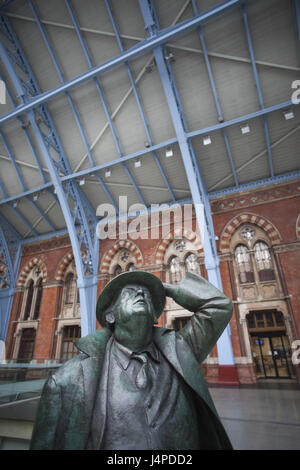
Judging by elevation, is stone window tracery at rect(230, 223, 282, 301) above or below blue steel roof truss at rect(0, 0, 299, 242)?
below

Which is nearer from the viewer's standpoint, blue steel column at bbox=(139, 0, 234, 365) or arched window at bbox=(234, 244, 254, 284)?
blue steel column at bbox=(139, 0, 234, 365)

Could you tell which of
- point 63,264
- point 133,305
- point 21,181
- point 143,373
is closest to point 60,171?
point 21,181

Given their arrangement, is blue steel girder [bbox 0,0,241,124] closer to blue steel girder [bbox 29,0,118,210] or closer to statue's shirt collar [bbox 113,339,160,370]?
blue steel girder [bbox 29,0,118,210]

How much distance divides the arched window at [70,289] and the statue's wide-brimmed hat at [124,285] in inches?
421

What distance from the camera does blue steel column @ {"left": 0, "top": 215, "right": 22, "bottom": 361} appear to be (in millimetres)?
12008

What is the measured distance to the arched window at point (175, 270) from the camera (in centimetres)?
963

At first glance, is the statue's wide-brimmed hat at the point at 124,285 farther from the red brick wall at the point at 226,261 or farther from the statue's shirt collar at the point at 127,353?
the red brick wall at the point at 226,261

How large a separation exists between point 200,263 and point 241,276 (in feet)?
4.87

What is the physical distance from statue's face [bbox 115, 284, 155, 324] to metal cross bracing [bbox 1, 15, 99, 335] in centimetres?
776

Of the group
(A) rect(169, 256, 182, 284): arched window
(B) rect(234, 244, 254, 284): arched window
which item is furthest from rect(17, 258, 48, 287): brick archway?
(B) rect(234, 244, 254, 284): arched window

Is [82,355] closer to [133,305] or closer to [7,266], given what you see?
[133,305]

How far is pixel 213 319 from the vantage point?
130 cm

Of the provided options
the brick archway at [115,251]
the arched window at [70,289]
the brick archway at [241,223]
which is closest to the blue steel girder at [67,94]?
the brick archway at [115,251]

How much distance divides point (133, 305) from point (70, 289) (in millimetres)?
11243
